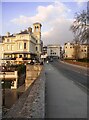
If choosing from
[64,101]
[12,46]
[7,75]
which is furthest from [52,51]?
[64,101]

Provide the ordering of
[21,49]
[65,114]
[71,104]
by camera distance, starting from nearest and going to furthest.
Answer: [65,114], [71,104], [21,49]

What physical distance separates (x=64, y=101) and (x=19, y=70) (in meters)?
44.0

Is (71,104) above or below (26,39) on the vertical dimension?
below

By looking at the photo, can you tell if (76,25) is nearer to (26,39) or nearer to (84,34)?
(84,34)

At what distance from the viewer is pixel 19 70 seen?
190 feet

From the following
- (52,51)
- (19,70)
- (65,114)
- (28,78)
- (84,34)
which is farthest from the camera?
(52,51)

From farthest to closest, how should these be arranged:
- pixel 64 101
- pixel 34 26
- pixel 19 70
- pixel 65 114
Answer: pixel 34 26
pixel 19 70
pixel 64 101
pixel 65 114

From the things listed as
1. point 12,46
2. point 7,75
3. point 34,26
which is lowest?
point 7,75

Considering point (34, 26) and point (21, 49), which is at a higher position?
point (34, 26)

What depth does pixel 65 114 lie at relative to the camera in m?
10.9

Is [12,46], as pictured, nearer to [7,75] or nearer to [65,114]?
[7,75]

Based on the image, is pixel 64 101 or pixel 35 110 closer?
pixel 35 110

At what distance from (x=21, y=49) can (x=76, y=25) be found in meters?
59.3

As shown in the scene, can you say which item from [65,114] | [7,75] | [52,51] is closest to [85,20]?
[7,75]
